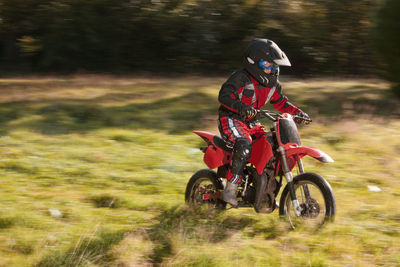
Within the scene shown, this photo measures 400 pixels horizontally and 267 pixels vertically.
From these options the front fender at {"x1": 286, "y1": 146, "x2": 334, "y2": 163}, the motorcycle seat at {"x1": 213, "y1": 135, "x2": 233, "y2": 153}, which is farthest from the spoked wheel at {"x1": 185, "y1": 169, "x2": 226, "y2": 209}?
the front fender at {"x1": 286, "y1": 146, "x2": 334, "y2": 163}

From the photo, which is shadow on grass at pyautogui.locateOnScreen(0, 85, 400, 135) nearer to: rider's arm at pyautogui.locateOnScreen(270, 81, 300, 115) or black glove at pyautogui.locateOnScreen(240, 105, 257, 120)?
rider's arm at pyautogui.locateOnScreen(270, 81, 300, 115)

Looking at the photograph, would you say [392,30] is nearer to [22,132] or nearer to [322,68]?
[322,68]

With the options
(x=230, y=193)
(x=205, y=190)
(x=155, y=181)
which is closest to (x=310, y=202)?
(x=230, y=193)

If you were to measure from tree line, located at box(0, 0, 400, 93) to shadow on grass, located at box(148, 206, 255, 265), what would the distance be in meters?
13.0

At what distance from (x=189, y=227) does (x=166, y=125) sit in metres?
5.63

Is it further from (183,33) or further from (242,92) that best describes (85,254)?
(183,33)

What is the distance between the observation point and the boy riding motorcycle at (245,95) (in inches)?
230

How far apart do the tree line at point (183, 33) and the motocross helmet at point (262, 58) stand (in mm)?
12937

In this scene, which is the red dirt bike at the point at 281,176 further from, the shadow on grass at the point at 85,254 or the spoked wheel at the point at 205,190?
the shadow on grass at the point at 85,254

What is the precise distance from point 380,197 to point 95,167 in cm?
400

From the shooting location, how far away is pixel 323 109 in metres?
12.8

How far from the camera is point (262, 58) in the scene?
586 centimetres

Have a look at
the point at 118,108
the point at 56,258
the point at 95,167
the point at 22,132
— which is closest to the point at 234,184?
the point at 56,258

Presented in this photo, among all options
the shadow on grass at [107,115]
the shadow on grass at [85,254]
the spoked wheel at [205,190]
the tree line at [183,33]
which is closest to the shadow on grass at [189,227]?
the spoked wheel at [205,190]
